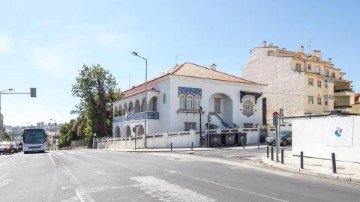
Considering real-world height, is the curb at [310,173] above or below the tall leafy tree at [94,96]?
below

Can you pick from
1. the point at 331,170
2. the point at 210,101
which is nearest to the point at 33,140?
the point at 210,101

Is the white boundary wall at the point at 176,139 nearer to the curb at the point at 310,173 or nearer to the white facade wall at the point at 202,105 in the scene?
the white facade wall at the point at 202,105

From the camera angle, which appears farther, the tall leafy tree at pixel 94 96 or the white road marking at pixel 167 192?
the tall leafy tree at pixel 94 96

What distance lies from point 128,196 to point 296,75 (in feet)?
172

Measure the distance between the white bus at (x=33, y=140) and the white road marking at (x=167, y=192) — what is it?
113ft

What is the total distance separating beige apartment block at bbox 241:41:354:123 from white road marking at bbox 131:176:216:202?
4621cm

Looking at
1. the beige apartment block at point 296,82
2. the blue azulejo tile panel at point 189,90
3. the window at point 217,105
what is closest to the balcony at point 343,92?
the beige apartment block at point 296,82

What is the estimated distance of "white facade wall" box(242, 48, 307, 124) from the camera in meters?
57.5

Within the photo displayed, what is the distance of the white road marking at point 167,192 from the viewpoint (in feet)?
29.8

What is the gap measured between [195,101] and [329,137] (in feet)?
85.1

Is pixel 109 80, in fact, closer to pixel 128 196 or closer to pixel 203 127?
pixel 203 127

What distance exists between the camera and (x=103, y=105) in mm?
64938

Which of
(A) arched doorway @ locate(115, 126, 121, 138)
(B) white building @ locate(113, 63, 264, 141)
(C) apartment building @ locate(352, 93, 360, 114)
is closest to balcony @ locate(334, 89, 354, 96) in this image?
(C) apartment building @ locate(352, 93, 360, 114)

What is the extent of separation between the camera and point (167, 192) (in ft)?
33.2
